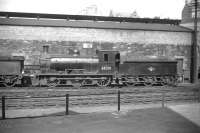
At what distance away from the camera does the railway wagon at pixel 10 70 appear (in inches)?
768

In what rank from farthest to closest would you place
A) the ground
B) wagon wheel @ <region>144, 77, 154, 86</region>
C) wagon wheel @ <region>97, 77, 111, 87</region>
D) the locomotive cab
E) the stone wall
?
the stone wall → wagon wheel @ <region>144, 77, 154, 86</region> → wagon wheel @ <region>97, 77, 111, 87</region> → the locomotive cab → the ground

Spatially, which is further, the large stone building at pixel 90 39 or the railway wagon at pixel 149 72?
the large stone building at pixel 90 39

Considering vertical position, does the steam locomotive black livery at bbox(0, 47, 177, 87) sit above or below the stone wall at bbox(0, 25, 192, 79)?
below

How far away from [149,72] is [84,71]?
5961 mm

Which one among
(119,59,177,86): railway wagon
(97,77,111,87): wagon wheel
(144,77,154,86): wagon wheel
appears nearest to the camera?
(97,77,111,87): wagon wheel

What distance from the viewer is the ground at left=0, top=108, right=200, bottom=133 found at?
7.30 m

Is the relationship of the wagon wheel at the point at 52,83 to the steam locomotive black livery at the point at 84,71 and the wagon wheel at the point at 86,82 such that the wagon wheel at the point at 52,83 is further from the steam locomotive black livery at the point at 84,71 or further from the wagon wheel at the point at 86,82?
the wagon wheel at the point at 86,82

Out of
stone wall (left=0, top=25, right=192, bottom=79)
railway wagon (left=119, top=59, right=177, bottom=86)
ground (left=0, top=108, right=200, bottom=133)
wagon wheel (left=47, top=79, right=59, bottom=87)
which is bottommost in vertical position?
ground (left=0, top=108, right=200, bottom=133)

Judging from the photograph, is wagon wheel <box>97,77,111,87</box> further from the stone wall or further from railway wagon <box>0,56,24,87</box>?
railway wagon <box>0,56,24,87</box>

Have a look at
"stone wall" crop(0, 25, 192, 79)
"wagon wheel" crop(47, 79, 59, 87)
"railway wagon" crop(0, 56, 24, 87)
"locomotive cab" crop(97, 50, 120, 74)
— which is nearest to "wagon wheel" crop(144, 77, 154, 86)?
"stone wall" crop(0, 25, 192, 79)

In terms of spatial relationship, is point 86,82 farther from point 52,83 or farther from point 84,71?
point 52,83

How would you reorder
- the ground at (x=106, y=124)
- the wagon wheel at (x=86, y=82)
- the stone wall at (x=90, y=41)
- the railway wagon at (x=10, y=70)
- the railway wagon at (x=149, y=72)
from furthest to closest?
the stone wall at (x=90, y=41), the railway wagon at (x=149, y=72), the wagon wheel at (x=86, y=82), the railway wagon at (x=10, y=70), the ground at (x=106, y=124)

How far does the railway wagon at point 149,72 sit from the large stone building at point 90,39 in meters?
2.83

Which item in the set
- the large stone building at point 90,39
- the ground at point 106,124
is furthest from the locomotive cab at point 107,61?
the ground at point 106,124
